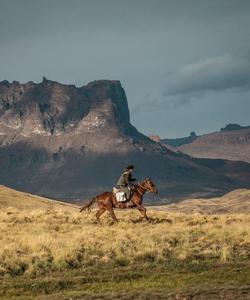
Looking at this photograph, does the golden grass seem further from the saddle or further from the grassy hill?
the saddle

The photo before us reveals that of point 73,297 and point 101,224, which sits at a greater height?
point 101,224

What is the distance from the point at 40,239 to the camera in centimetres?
2669

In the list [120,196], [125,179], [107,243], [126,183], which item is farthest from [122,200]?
[107,243]

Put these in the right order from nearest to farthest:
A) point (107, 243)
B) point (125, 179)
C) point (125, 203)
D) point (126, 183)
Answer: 1. point (107, 243)
2. point (125, 203)
3. point (126, 183)
4. point (125, 179)

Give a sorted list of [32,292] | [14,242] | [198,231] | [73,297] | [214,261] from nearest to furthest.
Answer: [73,297], [32,292], [214,261], [14,242], [198,231]

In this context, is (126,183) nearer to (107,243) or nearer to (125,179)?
(125,179)

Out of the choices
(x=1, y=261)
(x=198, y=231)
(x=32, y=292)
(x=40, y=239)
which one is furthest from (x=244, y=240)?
(x=32, y=292)

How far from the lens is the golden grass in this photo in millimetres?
23062

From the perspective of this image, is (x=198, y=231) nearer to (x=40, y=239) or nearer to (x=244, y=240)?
(x=244, y=240)

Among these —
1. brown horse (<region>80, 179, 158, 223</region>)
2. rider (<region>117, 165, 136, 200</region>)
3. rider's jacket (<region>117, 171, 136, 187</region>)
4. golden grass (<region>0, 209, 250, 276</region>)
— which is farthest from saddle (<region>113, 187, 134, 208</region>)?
golden grass (<region>0, 209, 250, 276</region>)

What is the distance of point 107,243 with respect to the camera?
86.7 ft

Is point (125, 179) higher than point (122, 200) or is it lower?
higher

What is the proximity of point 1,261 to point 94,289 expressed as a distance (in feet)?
19.7

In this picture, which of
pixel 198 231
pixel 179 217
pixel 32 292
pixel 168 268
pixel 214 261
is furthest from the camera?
pixel 179 217
